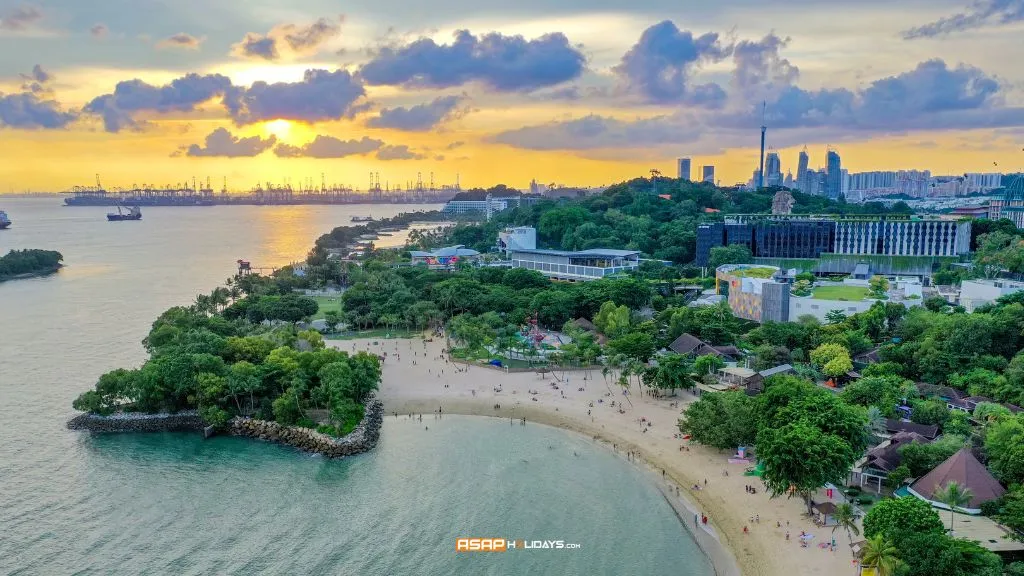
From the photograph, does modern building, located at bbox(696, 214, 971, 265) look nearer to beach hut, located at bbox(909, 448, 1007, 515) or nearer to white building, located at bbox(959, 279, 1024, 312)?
white building, located at bbox(959, 279, 1024, 312)

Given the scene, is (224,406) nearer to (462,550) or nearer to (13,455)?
(13,455)

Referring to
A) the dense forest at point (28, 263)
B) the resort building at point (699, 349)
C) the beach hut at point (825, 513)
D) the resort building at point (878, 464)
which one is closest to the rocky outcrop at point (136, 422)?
the resort building at point (699, 349)

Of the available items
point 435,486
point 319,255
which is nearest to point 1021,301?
point 435,486

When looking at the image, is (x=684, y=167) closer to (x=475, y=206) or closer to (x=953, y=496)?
(x=475, y=206)

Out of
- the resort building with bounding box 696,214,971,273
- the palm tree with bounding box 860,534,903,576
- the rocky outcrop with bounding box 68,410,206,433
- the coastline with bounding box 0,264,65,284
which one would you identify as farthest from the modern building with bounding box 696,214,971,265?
the coastline with bounding box 0,264,65,284

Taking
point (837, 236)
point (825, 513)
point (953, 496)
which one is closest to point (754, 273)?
point (837, 236)
